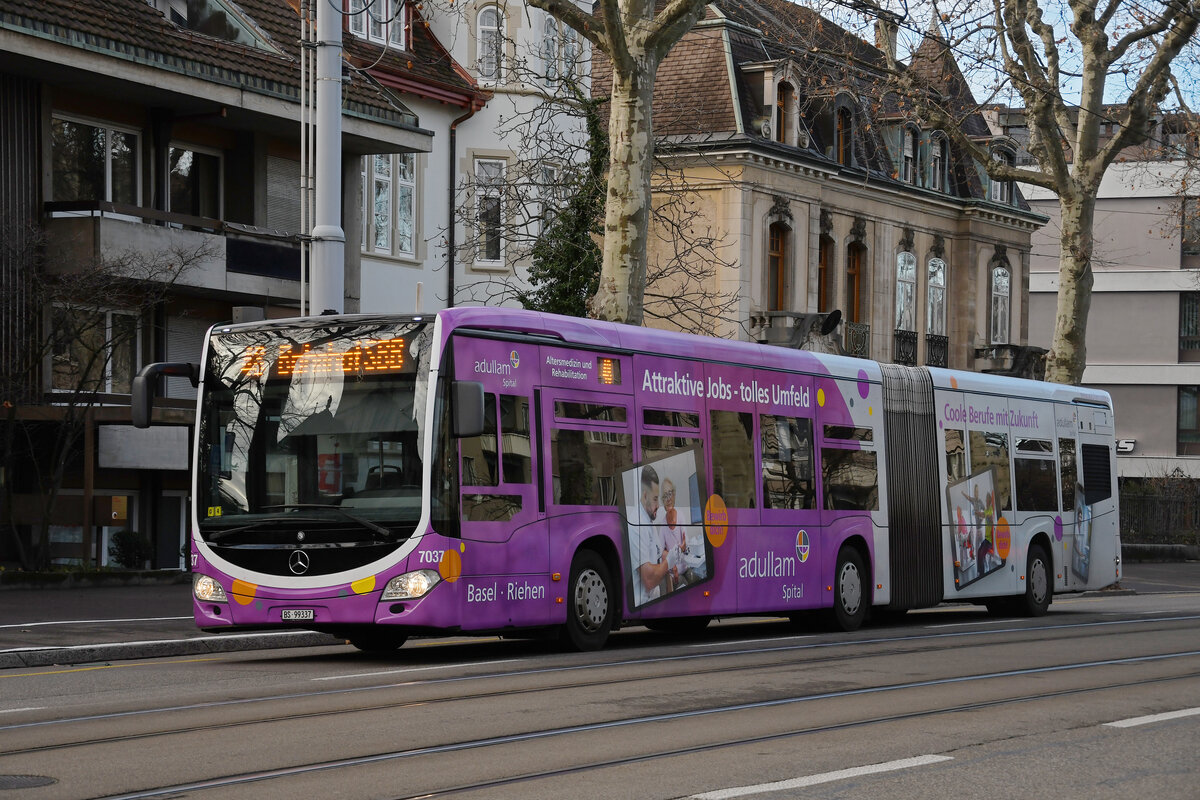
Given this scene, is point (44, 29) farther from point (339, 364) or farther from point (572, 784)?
point (572, 784)

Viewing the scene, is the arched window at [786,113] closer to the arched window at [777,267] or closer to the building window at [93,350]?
the arched window at [777,267]

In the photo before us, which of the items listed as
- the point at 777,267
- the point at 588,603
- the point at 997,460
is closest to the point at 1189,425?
the point at 777,267

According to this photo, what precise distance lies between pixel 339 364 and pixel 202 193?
625 inches

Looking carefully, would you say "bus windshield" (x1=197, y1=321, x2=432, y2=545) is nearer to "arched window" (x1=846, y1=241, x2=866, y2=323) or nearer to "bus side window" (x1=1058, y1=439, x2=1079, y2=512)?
"bus side window" (x1=1058, y1=439, x2=1079, y2=512)

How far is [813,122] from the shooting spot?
45.6 metres

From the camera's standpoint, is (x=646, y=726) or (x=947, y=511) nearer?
(x=646, y=726)

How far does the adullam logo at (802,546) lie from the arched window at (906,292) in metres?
31.9

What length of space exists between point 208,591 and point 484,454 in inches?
103

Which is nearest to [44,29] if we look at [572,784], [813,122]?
[572,784]

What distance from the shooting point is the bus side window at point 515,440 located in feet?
49.7

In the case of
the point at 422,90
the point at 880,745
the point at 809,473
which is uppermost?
the point at 422,90

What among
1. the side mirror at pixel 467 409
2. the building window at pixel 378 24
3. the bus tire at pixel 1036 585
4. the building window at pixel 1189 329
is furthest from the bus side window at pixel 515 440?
the building window at pixel 1189 329

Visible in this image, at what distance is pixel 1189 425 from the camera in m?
72.8

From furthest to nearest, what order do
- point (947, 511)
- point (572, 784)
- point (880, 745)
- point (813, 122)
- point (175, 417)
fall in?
point (813, 122), point (175, 417), point (947, 511), point (880, 745), point (572, 784)
